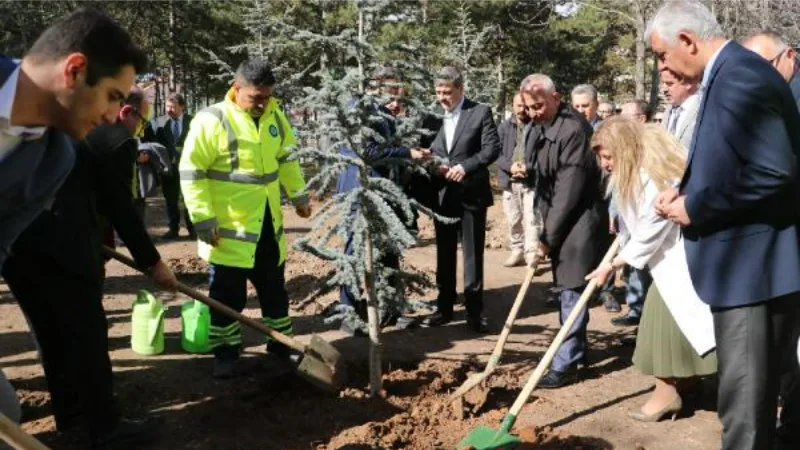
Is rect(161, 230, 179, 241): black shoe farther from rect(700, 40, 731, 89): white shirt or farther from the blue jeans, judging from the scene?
rect(700, 40, 731, 89): white shirt

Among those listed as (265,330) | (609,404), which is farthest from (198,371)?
(609,404)

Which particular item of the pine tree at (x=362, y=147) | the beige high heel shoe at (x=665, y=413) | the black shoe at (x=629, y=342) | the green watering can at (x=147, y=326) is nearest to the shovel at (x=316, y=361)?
the pine tree at (x=362, y=147)

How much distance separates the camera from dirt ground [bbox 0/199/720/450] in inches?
157

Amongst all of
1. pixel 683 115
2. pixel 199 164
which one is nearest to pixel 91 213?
pixel 199 164

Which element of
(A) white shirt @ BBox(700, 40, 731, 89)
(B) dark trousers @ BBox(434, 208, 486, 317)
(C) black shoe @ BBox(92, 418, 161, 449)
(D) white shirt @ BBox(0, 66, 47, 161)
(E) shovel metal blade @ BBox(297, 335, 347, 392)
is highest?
(A) white shirt @ BBox(700, 40, 731, 89)

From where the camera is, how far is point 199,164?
14.9ft

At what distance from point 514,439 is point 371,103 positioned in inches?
82.5

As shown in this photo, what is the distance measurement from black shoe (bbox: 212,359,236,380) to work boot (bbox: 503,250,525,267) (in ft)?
15.9

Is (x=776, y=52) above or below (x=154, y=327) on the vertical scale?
above

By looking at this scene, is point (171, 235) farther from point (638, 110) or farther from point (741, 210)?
point (741, 210)

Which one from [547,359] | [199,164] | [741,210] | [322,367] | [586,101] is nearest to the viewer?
[741,210]

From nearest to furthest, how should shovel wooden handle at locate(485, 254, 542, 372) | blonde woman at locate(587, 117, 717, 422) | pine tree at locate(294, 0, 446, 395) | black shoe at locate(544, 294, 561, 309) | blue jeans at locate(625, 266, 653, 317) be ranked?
blonde woman at locate(587, 117, 717, 422)
pine tree at locate(294, 0, 446, 395)
shovel wooden handle at locate(485, 254, 542, 372)
blue jeans at locate(625, 266, 653, 317)
black shoe at locate(544, 294, 561, 309)

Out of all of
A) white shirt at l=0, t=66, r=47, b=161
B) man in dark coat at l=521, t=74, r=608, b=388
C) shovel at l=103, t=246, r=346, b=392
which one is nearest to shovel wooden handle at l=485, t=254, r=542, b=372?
man in dark coat at l=521, t=74, r=608, b=388

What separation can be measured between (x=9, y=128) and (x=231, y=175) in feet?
9.16
